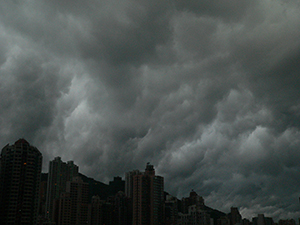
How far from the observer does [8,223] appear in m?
196
